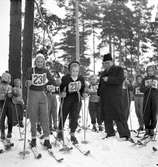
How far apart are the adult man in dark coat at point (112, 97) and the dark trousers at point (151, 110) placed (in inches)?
34.0

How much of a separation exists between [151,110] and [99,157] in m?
2.72

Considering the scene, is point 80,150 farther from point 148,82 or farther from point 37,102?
point 148,82

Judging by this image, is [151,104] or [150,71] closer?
[151,104]

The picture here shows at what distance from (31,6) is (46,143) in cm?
750

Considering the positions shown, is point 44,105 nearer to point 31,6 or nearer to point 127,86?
point 127,86

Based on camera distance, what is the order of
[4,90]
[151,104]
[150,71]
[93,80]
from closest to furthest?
[4,90], [151,104], [150,71], [93,80]

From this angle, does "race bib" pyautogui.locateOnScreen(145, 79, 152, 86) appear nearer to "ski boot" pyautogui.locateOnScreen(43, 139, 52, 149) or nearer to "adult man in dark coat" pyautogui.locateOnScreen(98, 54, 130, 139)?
"adult man in dark coat" pyautogui.locateOnScreen(98, 54, 130, 139)

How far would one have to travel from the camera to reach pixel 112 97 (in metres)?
8.65

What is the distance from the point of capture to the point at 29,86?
23.3 feet

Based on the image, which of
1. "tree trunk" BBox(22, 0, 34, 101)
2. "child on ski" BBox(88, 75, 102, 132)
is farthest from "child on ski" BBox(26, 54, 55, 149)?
"tree trunk" BBox(22, 0, 34, 101)

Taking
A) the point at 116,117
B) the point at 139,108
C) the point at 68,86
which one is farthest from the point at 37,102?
the point at 139,108

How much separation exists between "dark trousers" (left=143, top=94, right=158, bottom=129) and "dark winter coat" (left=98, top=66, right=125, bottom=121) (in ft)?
2.93

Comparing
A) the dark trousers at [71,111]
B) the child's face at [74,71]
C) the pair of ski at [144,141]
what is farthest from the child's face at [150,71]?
the dark trousers at [71,111]

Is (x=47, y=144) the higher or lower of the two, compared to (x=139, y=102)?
lower
